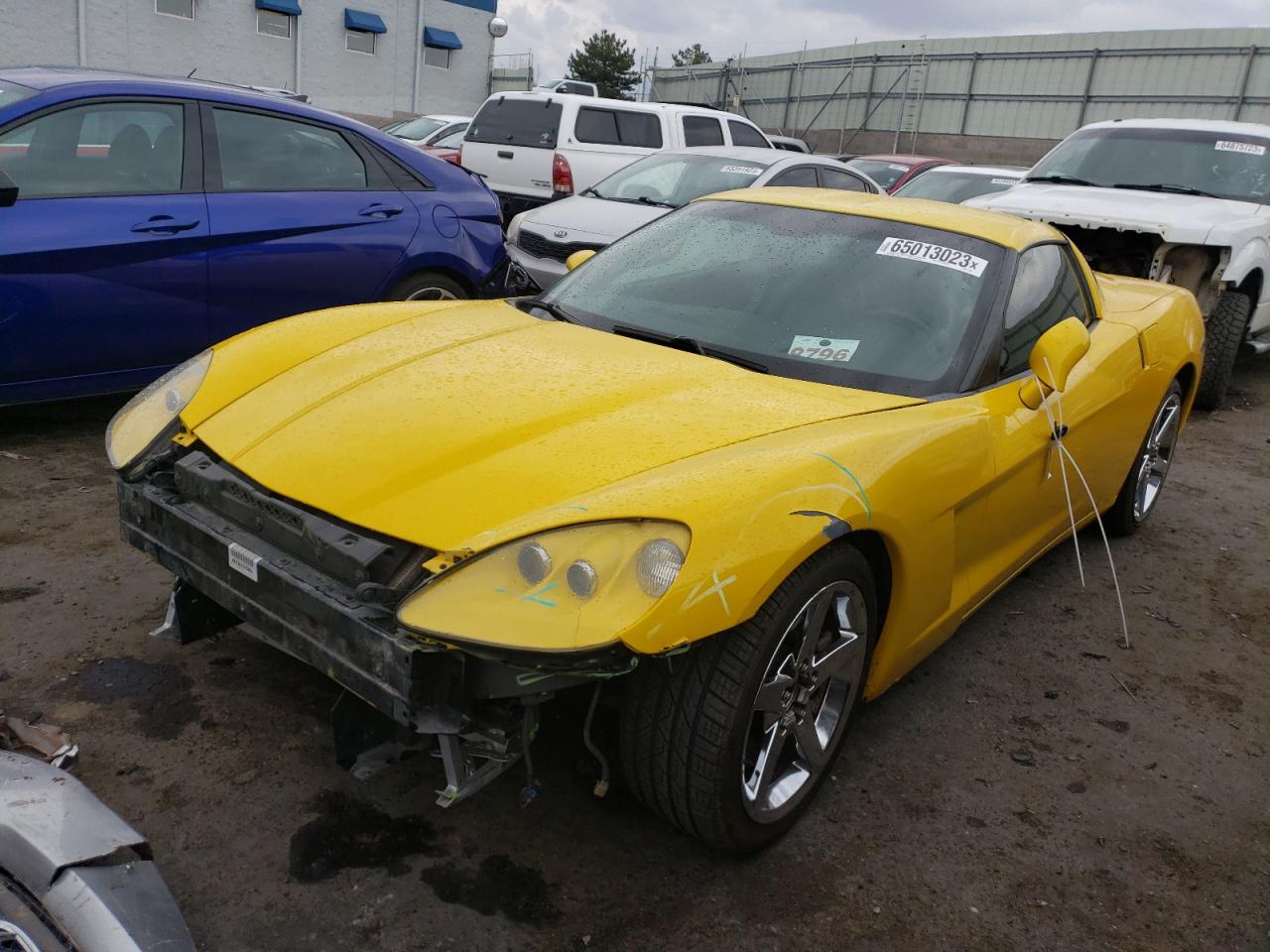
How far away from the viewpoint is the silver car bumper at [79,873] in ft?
5.34

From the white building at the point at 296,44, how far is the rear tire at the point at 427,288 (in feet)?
62.2


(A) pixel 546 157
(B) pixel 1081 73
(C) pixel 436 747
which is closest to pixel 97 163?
(C) pixel 436 747

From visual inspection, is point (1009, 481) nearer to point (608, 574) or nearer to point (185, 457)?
point (608, 574)

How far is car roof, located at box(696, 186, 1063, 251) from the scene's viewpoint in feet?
11.2

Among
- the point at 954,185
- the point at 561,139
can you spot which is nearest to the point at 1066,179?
the point at 954,185

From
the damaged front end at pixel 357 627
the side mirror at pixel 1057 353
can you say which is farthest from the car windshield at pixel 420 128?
the damaged front end at pixel 357 627

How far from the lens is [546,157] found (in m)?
10.2

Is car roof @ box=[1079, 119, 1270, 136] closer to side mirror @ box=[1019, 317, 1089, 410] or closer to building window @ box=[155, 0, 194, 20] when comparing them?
side mirror @ box=[1019, 317, 1089, 410]

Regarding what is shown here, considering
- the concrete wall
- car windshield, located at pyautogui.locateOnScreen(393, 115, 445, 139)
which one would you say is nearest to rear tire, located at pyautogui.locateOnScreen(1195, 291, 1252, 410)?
car windshield, located at pyautogui.locateOnScreen(393, 115, 445, 139)

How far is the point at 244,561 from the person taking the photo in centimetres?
235

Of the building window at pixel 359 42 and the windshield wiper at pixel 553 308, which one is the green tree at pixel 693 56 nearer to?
the building window at pixel 359 42

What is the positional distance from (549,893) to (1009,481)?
1.74 m

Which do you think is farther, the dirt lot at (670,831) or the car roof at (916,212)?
the car roof at (916,212)

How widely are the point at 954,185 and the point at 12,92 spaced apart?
817cm
